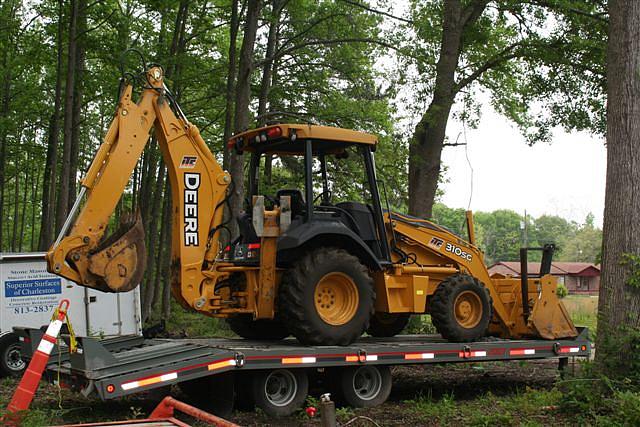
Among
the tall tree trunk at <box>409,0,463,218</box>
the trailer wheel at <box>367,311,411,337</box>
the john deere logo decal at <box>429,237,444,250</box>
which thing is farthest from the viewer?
the tall tree trunk at <box>409,0,463,218</box>

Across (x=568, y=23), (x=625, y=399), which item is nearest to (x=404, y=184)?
(x=568, y=23)

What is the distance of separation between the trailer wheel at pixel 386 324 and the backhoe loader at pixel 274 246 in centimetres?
128

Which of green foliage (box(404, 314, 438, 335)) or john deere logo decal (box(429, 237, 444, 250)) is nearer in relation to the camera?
john deere logo decal (box(429, 237, 444, 250))

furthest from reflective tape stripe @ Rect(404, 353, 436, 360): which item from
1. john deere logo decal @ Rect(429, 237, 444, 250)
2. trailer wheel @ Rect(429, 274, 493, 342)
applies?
john deere logo decal @ Rect(429, 237, 444, 250)

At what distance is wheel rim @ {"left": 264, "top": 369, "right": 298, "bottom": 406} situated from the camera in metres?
9.55

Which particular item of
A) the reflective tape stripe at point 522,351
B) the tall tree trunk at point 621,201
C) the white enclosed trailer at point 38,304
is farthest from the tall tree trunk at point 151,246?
the tall tree trunk at point 621,201

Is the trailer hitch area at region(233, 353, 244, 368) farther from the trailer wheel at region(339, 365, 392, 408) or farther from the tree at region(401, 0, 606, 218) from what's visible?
the tree at region(401, 0, 606, 218)

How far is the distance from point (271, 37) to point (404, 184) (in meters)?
6.52

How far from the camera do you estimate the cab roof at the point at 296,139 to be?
33.9ft

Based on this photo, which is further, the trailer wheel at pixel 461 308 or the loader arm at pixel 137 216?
the trailer wheel at pixel 461 308

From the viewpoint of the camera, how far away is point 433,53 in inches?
712

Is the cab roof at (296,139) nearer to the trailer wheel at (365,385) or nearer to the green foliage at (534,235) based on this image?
the trailer wheel at (365,385)

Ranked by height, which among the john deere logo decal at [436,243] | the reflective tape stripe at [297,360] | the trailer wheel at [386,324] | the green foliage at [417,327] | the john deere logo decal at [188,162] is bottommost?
the green foliage at [417,327]

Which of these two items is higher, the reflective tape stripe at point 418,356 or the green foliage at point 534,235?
the green foliage at point 534,235
